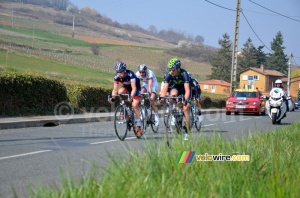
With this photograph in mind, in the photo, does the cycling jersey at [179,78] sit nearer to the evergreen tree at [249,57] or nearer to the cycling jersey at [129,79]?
the cycling jersey at [129,79]

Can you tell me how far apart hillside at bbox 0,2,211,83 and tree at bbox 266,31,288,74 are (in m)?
21.7

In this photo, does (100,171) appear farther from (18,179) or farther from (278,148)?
(278,148)

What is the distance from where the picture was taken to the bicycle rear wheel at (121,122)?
12.5 m

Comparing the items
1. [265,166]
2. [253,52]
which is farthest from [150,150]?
[253,52]

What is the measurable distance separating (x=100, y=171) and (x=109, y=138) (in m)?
7.95

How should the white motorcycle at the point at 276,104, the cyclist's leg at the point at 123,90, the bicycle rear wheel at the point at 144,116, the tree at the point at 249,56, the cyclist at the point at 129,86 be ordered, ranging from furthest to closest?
1. the tree at the point at 249,56
2. the white motorcycle at the point at 276,104
3. the bicycle rear wheel at the point at 144,116
4. the cyclist's leg at the point at 123,90
5. the cyclist at the point at 129,86

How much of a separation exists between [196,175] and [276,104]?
1643 centimetres

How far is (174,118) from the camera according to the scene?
1191 cm

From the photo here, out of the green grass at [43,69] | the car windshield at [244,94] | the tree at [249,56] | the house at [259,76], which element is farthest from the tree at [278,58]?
the car windshield at [244,94]

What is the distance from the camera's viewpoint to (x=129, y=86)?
1275cm

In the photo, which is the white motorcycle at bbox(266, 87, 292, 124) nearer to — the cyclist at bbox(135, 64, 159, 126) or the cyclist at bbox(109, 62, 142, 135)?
the cyclist at bbox(135, 64, 159, 126)

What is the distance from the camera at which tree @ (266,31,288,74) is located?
439 feet

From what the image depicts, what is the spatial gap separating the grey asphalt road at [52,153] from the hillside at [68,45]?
32148mm

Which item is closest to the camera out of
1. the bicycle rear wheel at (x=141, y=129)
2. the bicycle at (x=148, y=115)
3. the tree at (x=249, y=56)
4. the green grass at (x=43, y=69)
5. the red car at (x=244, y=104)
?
the bicycle rear wheel at (x=141, y=129)
